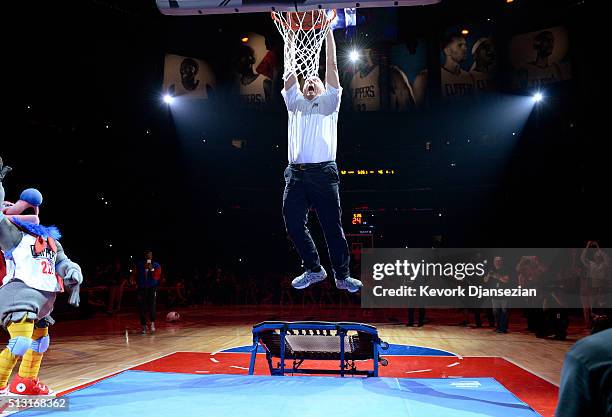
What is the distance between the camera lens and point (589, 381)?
112cm

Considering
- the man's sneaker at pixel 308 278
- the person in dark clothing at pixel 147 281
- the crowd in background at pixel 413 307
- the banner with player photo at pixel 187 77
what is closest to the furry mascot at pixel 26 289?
the man's sneaker at pixel 308 278

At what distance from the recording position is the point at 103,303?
1717 cm

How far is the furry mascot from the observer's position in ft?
16.6

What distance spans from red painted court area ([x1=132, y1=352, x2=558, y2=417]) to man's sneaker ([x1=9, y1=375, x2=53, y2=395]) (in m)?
2.61

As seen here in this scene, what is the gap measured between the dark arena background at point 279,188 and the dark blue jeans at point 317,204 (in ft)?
4.23

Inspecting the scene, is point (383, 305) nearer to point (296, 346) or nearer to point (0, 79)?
point (296, 346)

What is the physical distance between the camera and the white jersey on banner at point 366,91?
17906 mm

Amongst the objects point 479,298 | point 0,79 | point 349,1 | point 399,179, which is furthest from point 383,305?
point 349,1

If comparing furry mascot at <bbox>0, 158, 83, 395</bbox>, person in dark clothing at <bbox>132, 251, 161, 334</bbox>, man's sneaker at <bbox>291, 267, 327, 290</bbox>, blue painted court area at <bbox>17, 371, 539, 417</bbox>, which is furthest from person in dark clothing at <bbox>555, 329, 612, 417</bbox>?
person in dark clothing at <bbox>132, 251, 161, 334</bbox>

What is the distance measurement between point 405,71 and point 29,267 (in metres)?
15.7

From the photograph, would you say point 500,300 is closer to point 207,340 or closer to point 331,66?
point 207,340

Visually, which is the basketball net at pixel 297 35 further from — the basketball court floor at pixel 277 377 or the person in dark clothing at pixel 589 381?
the person in dark clothing at pixel 589 381

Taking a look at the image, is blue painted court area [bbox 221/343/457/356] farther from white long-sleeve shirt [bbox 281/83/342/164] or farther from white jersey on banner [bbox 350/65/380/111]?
white jersey on banner [bbox 350/65/380/111]

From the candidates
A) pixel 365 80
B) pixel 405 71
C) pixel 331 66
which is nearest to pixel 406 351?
pixel 331 66
